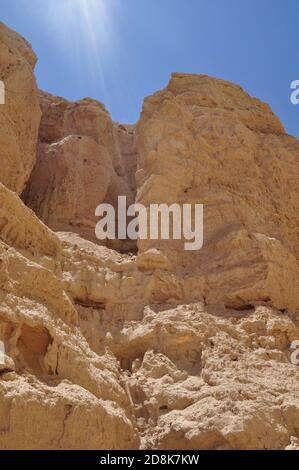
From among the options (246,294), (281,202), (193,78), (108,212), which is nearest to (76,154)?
(108,212)

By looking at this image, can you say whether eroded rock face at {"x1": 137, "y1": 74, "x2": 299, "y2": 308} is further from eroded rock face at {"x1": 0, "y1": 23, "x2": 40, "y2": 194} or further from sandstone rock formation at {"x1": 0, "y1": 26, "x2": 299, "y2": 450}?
eroded rock face at {"x1": 0, "y1": 23, "x2": 40, "y2": 194}

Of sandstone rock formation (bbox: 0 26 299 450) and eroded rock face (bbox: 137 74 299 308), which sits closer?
sandstone rock formation (bbox: 0 26 299 450)

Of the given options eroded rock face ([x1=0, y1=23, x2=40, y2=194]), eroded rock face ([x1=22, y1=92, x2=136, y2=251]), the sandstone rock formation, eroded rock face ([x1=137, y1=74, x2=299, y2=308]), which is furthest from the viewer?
eroded rock face ([x1=22, y1=92, x2=136, y2=251])

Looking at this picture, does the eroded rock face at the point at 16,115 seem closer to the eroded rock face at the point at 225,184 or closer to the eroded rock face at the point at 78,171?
the eroded rock face at the point at 78,171

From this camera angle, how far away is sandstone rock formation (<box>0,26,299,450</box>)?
6543 mm

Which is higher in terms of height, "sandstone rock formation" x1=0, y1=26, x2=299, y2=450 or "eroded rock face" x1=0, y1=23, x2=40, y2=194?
"eroded rock face" x1=0, y1=23, x2=40, y2=194

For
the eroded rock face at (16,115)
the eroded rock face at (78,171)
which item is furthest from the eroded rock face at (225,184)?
the eroded rock face at (16,115)

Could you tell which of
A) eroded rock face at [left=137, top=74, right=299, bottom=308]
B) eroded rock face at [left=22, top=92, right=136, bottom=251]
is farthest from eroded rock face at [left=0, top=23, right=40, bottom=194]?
eroded rock face at [left=137, top=74, right=299, bottom=308]

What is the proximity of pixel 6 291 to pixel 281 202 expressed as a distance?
674 cm

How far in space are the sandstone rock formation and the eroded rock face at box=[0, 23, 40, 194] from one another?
0.08 meters

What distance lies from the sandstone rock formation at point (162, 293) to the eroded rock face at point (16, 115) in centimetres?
8

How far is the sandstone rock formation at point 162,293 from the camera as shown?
6543mm
